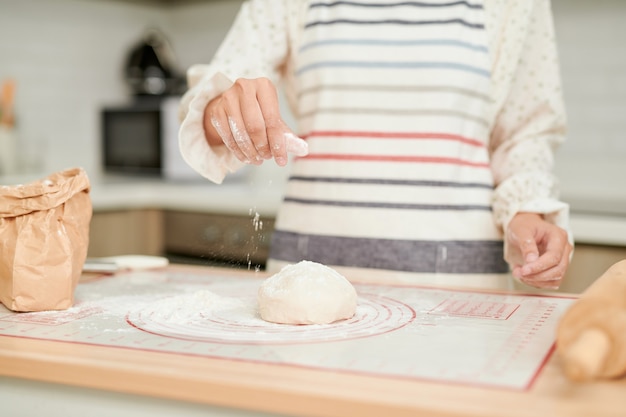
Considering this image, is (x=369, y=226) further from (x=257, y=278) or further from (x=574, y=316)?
(x=574, y=316)

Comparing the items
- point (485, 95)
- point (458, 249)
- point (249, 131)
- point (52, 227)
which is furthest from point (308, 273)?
point (485, 95)

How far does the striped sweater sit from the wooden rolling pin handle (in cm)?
62

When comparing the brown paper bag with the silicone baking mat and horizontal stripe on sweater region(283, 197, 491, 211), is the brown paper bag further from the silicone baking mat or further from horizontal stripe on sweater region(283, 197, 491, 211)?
horizontal stripe on sweater region(283, 197, 491, 211)

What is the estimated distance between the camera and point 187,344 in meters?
0.74

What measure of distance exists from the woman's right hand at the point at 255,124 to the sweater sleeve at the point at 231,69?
11cm

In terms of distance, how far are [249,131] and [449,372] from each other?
43 centimetres

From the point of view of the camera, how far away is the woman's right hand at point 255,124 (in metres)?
0.94

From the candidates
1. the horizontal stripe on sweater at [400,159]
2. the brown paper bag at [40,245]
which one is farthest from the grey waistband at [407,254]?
the brown paper bag at [40,245]

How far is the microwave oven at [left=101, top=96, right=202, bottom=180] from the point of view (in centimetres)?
242

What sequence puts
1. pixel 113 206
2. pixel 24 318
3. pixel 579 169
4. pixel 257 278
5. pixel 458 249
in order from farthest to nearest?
pixel 113 206 < pixel 579 169 < pixel 458 249 < pixel 257 278 < pixel 24 318

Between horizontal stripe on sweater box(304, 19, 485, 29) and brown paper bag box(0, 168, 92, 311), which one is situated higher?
horizontal stripe on sweater box(304, 19, 485, 29)

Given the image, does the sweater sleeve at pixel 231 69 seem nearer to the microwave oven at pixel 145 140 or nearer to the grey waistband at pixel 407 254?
the grey waistband at pixel 407 254

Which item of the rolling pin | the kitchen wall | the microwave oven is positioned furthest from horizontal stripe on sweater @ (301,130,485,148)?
the microwave oven

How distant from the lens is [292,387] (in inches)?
23.9
